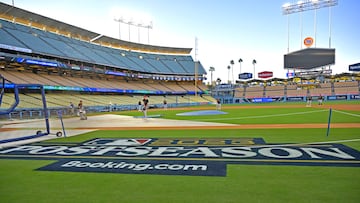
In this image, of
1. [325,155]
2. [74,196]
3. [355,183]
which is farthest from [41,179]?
[325,155]

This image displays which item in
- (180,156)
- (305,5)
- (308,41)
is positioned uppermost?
(305,5)

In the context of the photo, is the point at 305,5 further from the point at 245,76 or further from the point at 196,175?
the point at 196,175

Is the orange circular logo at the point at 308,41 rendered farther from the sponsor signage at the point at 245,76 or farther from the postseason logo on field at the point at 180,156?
the postseason logo on field at the point at 180,156

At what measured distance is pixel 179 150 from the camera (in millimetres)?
7035

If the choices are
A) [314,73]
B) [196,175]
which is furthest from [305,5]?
[196,175]

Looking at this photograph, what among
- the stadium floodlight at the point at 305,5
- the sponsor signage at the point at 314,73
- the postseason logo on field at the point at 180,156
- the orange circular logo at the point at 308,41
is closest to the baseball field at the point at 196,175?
the postseason logo on field at the point at 180,156

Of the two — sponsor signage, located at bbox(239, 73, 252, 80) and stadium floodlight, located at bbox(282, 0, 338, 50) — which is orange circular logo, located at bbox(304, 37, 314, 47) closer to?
stadium floodlight, located at bbox(282, 0, 338, 50)

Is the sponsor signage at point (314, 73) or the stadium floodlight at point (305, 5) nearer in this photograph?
the stadium floodlight at point (305, 5)

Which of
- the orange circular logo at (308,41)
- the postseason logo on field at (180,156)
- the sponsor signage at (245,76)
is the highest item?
the orange circular logo at (308,41)

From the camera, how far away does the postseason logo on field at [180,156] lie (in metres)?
Answer: 5.28

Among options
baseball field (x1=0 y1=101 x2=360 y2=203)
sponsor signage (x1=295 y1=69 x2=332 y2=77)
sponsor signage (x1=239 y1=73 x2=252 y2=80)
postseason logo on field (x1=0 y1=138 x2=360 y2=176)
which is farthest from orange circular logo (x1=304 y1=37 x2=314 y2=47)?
postseason logo on field (x1=0 y1=138 x2=360 y2=176)

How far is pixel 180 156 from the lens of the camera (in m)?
6.29

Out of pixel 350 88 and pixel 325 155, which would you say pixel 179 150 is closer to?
pixel 325 155

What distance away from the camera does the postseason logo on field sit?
208 inches
